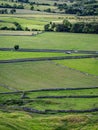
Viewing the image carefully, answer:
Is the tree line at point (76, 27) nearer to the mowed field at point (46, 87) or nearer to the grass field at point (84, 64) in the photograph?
the mowed field at point (46, 87)

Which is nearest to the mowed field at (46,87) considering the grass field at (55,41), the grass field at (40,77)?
the grass field at (40,77)

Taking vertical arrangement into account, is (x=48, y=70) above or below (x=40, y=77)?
below

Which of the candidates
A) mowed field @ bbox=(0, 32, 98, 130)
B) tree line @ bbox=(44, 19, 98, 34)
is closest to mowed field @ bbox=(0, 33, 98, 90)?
mowed field @ bbox=(0, 32, 98, 130)

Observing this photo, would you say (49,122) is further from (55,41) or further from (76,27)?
(76,27)

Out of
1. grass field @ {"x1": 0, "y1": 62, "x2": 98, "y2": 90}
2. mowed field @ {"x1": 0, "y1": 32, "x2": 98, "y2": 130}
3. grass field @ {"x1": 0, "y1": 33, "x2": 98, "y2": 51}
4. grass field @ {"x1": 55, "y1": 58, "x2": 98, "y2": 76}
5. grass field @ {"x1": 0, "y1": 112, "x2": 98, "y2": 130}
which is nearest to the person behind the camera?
grass field @ {"x1": 0, "y1": 112, "x2": 98, "y2": 130}

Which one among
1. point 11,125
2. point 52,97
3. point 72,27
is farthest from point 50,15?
point 11,125

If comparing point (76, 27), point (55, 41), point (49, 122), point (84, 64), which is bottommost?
point (55, 41)

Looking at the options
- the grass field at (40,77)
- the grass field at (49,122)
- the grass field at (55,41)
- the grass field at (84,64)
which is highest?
the grass field at (49,122)

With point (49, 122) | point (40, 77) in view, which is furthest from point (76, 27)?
point (49, 122)

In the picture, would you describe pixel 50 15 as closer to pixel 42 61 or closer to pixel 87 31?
pixel 87 31

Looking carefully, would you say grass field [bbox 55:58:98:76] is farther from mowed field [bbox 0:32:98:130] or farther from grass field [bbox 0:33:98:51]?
grass field [bbox 0:33:98:51]

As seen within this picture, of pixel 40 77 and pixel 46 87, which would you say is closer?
pixel 46 87
